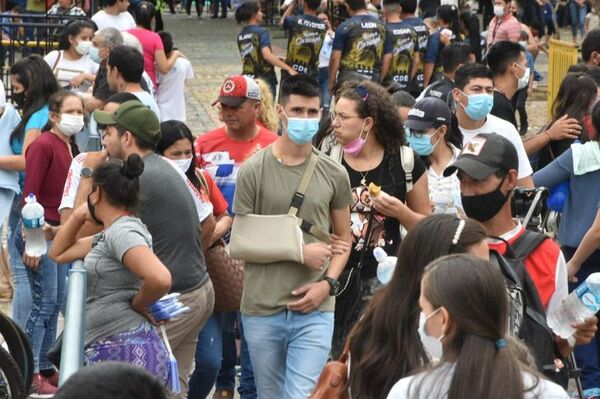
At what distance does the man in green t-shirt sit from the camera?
6234 mm

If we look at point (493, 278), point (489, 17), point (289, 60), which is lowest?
point (489, 17)

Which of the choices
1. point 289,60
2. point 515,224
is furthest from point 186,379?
point 289,60

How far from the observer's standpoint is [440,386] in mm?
3738

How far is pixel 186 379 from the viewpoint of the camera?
21.7ft

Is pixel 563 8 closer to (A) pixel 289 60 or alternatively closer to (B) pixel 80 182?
(A) pixel 289 60

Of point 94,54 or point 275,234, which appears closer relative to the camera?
point 275,234

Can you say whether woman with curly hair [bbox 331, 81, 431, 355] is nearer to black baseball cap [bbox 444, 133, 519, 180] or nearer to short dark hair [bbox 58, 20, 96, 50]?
black baseball cap [bbox 444, 133, 519, 180]

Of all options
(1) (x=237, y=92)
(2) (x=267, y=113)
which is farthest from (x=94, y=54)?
(1) (x=237, y=92)

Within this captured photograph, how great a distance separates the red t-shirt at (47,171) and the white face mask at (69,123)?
7cm

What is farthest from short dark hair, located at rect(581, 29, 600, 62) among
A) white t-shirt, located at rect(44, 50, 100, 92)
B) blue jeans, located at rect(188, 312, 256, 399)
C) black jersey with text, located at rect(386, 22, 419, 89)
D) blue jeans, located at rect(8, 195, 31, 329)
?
blue jeans, located at rect(8, 195, 31, 329)

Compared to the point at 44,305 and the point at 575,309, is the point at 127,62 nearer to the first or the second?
the point at 44,305

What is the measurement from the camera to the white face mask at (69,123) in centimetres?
806

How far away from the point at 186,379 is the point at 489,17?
1004 inches

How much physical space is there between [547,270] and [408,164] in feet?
5.77
